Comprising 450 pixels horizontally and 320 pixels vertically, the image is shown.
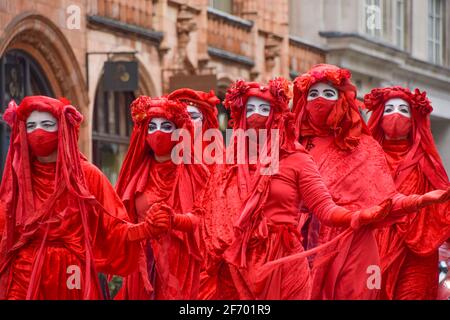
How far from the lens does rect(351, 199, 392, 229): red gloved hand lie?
532 inches

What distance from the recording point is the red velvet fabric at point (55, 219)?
1341 cm

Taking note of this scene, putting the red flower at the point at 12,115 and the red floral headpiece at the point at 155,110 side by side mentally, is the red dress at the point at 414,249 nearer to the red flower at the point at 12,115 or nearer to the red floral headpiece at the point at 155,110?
the red floral headpiece at the point at 155,110

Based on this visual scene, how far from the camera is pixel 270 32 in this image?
35.8 metres

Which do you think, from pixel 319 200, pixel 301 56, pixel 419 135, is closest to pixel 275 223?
pixel 319 200

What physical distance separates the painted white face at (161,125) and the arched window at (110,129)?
12.2 m

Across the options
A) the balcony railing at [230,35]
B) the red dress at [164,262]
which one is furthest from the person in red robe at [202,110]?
the balcony railing at [230,35]

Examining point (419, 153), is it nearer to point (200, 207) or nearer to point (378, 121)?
point (378, 121)

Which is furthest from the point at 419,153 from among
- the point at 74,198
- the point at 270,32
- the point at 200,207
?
the point at 270,32

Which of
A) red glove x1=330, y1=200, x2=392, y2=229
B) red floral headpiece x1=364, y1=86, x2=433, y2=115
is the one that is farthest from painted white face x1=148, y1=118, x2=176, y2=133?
red glove x1=330, y1=200, x2=392, y2=229

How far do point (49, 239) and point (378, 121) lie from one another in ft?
13.6

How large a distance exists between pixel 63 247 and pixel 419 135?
405 cm

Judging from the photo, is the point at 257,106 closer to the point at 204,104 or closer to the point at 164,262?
the point at 164,262

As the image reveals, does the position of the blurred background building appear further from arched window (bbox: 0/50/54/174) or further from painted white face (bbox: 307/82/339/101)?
painted white face (bbox: 307/82/339/101)
